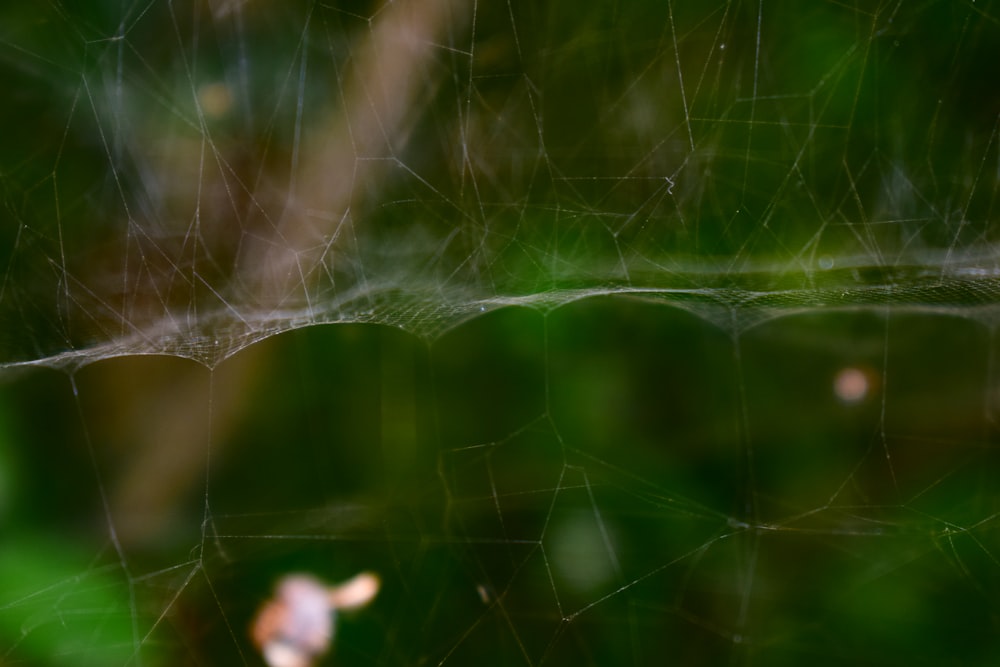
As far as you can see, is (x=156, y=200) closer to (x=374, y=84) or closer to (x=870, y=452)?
(x=374, y=84)

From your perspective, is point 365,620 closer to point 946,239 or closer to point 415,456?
point 415,456

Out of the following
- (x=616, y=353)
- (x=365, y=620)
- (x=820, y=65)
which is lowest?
(x=365, y=620)

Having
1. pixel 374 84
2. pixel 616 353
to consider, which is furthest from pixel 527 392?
pixel 374 84

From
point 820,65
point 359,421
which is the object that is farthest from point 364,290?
point 820,65

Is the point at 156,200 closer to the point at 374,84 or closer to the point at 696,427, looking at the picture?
the point at 374,84

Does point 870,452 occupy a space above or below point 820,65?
below

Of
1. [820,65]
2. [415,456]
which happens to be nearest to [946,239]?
[820,65]

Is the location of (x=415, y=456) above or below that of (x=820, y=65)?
below
